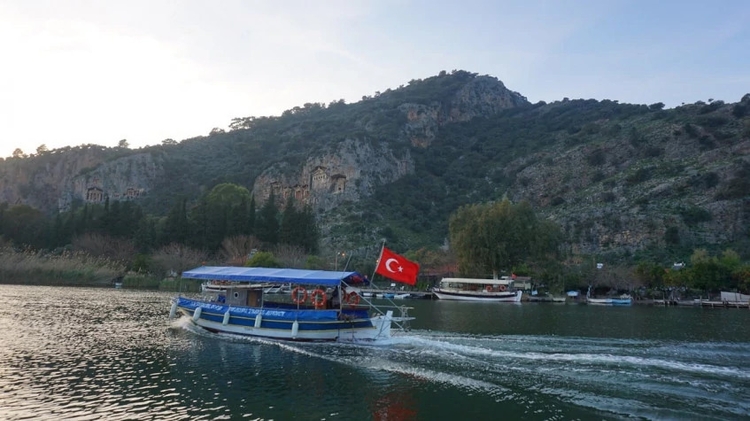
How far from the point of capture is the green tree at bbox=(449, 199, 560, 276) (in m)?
80.3

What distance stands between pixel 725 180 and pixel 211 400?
106006 millimetres

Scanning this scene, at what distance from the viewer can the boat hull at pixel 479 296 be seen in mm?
72500

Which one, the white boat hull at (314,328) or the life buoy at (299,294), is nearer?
the white boat hull at (314,328)

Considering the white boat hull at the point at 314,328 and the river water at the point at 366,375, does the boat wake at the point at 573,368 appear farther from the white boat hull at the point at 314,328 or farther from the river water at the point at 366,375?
the white boat hull at the point at 314,328

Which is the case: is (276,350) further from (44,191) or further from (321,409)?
(44,191)

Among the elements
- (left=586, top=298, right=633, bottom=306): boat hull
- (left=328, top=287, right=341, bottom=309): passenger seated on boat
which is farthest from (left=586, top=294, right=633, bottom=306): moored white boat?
(left=328, top=287, right=341, bottom=309): passenger seated on boat

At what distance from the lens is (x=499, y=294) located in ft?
241

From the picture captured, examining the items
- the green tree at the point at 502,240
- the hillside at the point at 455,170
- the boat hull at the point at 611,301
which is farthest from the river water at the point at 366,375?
the hillside at the point at 455,170

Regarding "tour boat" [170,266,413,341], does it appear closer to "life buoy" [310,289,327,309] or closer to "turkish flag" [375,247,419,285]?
"life buoy" [310,289,327,309]

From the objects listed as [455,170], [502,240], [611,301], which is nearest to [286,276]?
[611,301]

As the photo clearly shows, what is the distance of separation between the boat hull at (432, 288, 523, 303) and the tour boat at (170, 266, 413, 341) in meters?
45.8

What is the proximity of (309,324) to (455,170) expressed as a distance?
408 feet

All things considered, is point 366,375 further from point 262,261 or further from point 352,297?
point 262,261

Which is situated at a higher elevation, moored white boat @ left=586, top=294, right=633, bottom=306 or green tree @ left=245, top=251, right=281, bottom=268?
green tree @ left=245, top=251, right=281, bottom=268
